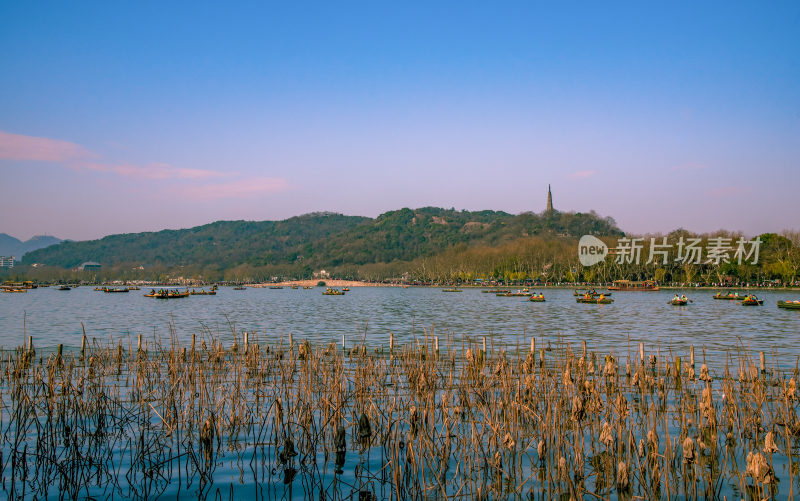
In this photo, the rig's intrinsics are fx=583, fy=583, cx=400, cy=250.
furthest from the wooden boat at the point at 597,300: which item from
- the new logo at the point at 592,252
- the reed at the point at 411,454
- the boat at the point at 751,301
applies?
the reed at the point at 411,454

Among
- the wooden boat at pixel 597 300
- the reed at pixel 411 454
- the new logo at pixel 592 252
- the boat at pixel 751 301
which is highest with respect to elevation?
the new logo at pixel 592 252

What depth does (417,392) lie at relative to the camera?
1633 centimetres

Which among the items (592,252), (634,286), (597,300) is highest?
(592,252)

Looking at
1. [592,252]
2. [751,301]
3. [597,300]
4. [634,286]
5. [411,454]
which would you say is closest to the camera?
[411,454]

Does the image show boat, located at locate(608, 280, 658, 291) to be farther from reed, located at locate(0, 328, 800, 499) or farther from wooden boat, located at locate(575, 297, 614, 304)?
reed, located at locate(0, 328, 800, 499)

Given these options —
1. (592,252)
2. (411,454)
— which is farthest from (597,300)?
(411,454)

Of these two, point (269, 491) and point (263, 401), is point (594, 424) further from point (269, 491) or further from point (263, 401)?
point (263, 401)

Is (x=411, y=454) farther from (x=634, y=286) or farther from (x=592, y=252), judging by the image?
(x=592, y=252)

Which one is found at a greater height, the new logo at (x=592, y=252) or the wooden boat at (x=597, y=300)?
the new logo at (x=592, y=252)

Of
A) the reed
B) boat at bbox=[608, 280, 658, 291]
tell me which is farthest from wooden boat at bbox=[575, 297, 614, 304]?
the reed

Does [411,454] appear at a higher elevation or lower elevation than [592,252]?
lower

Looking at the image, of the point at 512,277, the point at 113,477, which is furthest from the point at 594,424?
the point at 512,277

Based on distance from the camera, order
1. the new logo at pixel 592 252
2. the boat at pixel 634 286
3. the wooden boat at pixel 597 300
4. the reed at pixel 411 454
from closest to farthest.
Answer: the reed at pixel 411 454 → the wooden boat at pixel 597 300 → the boat at pixel 634 286 → the new logo at pixel 592 252

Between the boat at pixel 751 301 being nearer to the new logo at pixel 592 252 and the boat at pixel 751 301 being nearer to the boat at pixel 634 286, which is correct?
the boat at pixel 634 286
